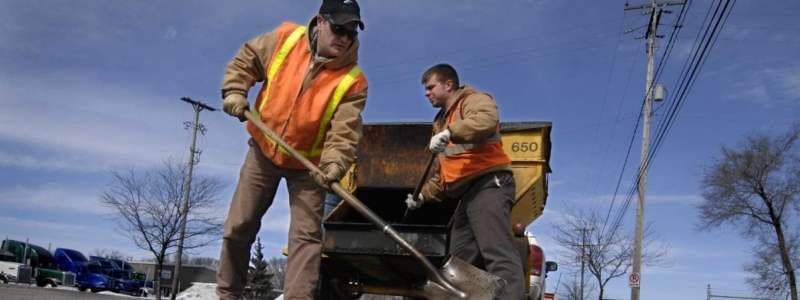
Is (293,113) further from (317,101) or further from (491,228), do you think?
(491,228)

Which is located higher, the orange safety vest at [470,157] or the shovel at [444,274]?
the orange safety vest at [470,157]

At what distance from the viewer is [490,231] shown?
405cm

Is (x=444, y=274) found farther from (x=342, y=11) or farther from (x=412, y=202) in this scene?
(x=342, y=11)

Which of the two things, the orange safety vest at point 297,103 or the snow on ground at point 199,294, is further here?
the snow on ground at point 199,294

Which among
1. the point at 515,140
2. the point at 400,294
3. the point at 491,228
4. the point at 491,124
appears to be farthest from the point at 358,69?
the point at 515,140

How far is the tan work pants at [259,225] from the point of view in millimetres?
3247

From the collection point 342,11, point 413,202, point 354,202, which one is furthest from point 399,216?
point 342,11

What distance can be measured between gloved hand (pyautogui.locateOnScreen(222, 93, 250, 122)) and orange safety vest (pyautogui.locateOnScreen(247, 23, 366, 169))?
0.29 ft

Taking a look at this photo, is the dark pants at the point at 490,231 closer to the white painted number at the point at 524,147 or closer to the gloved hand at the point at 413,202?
the gloved hand at the point at 413,202

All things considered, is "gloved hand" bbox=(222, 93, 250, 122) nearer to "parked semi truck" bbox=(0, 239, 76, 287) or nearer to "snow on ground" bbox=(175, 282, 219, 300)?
"snow on ground" bbox=(175, 282, 219, 300)

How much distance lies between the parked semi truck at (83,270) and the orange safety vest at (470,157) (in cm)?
2632

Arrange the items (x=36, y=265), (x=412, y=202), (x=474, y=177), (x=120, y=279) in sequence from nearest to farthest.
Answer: (x=474, y=177)
(x=412, y=202)
(x=36, y=265)
(x=120, y=279)

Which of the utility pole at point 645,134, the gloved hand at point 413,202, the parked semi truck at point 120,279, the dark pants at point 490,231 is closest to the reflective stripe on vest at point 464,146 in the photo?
the dark pants at point 490,231

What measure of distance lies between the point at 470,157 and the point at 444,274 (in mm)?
996
